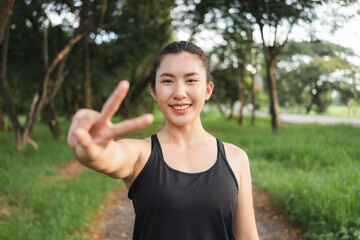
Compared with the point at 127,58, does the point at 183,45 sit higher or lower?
lower

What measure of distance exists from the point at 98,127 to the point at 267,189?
4539mm

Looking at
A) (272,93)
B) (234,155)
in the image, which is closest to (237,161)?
(234,155)

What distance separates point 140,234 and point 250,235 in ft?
1.78

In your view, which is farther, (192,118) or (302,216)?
(302,216)

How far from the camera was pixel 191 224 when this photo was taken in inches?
52.9

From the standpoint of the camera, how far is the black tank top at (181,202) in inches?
52.2

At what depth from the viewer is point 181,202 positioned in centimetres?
132

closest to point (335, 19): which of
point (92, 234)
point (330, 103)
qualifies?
point (92, 234)

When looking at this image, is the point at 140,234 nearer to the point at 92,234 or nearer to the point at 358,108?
the point at 92,234

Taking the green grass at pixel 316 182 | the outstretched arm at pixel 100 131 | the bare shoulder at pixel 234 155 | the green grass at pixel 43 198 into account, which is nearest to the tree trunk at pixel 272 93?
the green grass at pixel 316 182

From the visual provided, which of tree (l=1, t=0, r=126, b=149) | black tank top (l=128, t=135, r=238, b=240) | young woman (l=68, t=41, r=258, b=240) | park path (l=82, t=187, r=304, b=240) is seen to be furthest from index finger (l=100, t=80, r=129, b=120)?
tree (l=1, t=0, r=126, b=149)

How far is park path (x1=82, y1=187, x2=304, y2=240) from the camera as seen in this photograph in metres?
3.79

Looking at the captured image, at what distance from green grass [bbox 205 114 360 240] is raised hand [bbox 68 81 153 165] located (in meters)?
2.92

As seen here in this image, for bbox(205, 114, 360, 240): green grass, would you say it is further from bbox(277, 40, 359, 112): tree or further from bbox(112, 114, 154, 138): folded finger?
bbox(277, 40, 359, 112): tree
